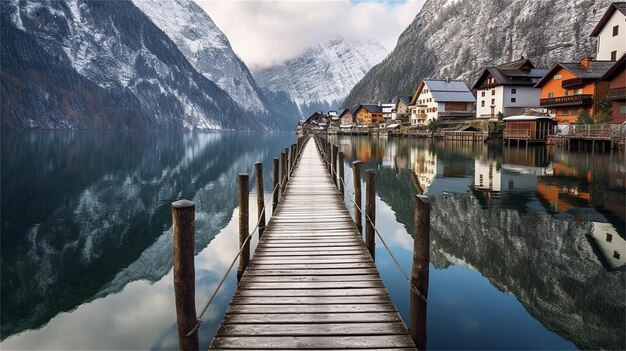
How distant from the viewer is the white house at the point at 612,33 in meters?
70.1

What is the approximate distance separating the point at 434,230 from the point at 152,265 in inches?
502

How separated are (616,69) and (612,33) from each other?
68.1ft

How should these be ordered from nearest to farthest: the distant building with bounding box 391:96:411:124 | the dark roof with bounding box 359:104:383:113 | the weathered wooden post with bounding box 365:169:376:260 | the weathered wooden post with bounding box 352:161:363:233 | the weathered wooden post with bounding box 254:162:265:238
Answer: the weathered wooden post with bounding box 365:169:376:260 < the weathered wooden post with bounding box 254:162:265:238 < the weathered wooden post with bounding box 352:161:363:233 < the distant building with bounding box 391:96:411:124 < the dark roof with bounding box 359:104:383:113

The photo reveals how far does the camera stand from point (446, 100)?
109m

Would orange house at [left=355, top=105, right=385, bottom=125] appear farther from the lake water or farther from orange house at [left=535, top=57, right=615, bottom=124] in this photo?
the lake water

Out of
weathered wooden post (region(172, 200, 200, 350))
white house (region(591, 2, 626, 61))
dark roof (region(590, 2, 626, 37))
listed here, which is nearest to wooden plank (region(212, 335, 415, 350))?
weathered wooden post (region(172, 200, 200, 350))

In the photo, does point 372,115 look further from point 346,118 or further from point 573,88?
point 573,88

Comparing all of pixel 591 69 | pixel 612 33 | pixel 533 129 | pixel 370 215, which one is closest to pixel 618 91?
pixel 591 69

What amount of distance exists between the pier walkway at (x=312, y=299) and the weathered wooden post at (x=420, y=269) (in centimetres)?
26

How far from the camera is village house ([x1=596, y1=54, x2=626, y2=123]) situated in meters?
55.2

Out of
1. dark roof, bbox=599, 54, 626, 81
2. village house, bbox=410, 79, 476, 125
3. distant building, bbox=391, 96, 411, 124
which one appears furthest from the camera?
distant building, bbox=391, 96, 411, 124

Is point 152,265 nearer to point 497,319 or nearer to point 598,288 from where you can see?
point 497,319

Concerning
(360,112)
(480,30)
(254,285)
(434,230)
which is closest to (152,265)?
(254,285)

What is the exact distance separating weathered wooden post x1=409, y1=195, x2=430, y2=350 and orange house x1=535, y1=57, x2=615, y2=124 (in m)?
67.3
